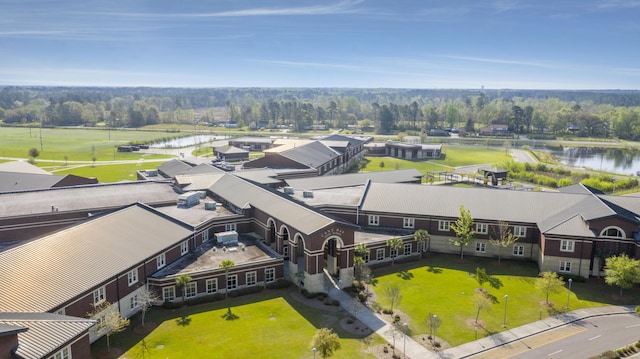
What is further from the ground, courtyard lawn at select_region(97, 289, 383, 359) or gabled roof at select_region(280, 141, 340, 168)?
gabled roof at select_region(280, 141, 340, 168)

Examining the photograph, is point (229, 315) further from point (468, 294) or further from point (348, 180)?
point (348, 180)

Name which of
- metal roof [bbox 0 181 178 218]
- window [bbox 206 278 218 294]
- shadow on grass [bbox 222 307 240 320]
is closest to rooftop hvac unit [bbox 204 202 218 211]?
metal roof [bbox 0 181 178 218]

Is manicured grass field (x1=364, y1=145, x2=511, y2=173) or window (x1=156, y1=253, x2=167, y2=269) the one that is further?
manicured grass field (x1=364, y1=145, x2=511, y2=173)

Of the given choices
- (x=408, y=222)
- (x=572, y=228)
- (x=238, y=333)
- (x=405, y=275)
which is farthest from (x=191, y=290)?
(x=572, y=228)

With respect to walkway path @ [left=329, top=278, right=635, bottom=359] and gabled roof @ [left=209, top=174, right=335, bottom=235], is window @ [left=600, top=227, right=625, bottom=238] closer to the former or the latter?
walkway path @ [left=329, top=278, right=635, bottom=359]

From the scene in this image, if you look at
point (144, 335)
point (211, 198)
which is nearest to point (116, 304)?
point (144, 335)

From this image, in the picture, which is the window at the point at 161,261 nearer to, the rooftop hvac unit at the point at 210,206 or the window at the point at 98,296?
the window at the point at 98,296
